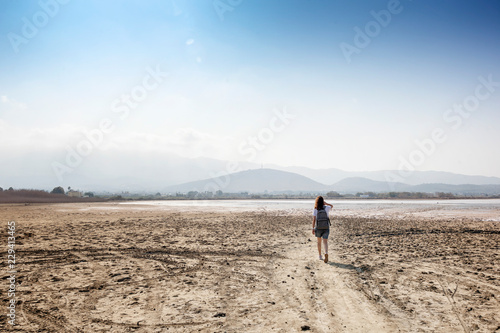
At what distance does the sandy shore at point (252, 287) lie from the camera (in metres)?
5.26

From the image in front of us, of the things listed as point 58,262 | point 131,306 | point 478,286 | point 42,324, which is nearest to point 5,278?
point 58,262

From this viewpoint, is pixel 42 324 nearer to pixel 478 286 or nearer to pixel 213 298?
pixel 213 298

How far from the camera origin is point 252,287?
7.30m

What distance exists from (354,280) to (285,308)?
2.89 metres

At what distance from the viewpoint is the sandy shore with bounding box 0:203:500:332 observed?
207 inches

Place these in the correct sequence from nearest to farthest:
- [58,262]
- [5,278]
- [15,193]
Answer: [5,278] < [58,262] < [15,193]

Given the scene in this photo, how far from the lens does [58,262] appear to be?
372 inches
